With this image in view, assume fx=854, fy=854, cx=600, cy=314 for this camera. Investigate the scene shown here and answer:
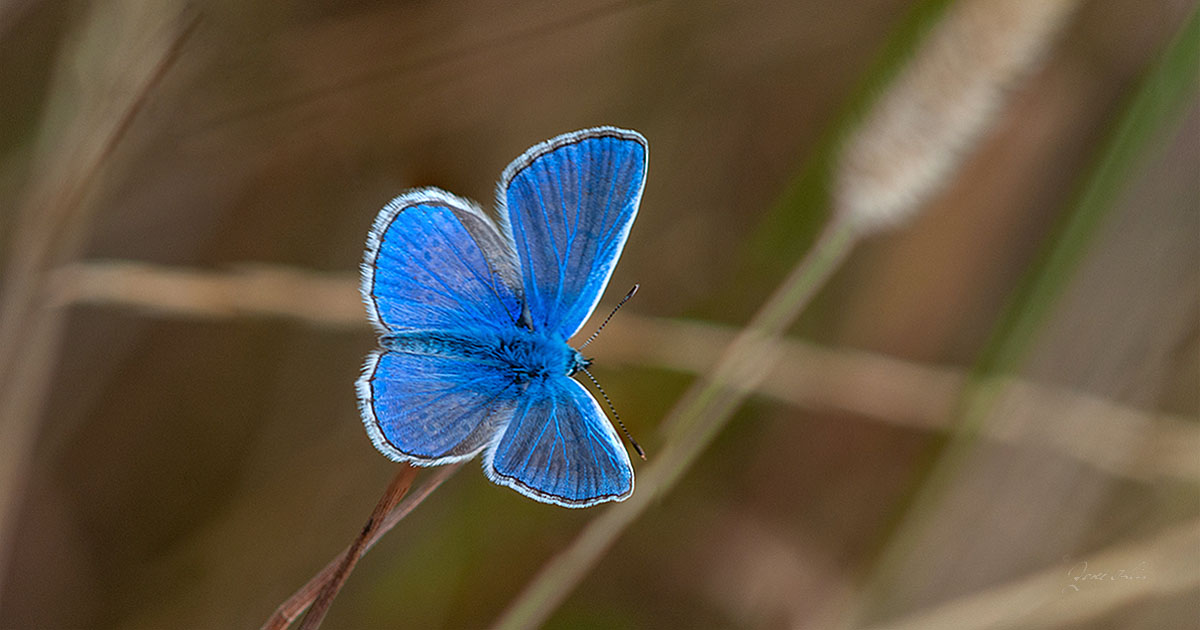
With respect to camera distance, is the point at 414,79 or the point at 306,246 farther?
the point at 306,246

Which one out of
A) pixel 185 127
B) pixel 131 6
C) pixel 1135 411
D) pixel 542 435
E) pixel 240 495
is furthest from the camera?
pixel 240 495

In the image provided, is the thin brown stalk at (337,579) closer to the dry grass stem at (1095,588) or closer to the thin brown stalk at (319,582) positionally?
the thin brown stalk at (319,582)

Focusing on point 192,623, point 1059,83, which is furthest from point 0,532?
point 1059,83

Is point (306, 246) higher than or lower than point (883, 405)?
higher

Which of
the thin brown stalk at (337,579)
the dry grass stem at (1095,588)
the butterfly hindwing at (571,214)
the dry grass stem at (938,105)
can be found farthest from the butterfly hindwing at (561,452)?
the dry grass stem at (1095,588)

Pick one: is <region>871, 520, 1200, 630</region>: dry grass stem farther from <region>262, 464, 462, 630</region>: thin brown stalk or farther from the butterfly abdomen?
<region>262, 464, 462, 630</region>: thin brown stalk

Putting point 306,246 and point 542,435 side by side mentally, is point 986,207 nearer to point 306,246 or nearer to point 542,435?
point 542,435

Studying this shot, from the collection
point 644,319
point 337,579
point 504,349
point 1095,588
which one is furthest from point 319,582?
point 1095,588
